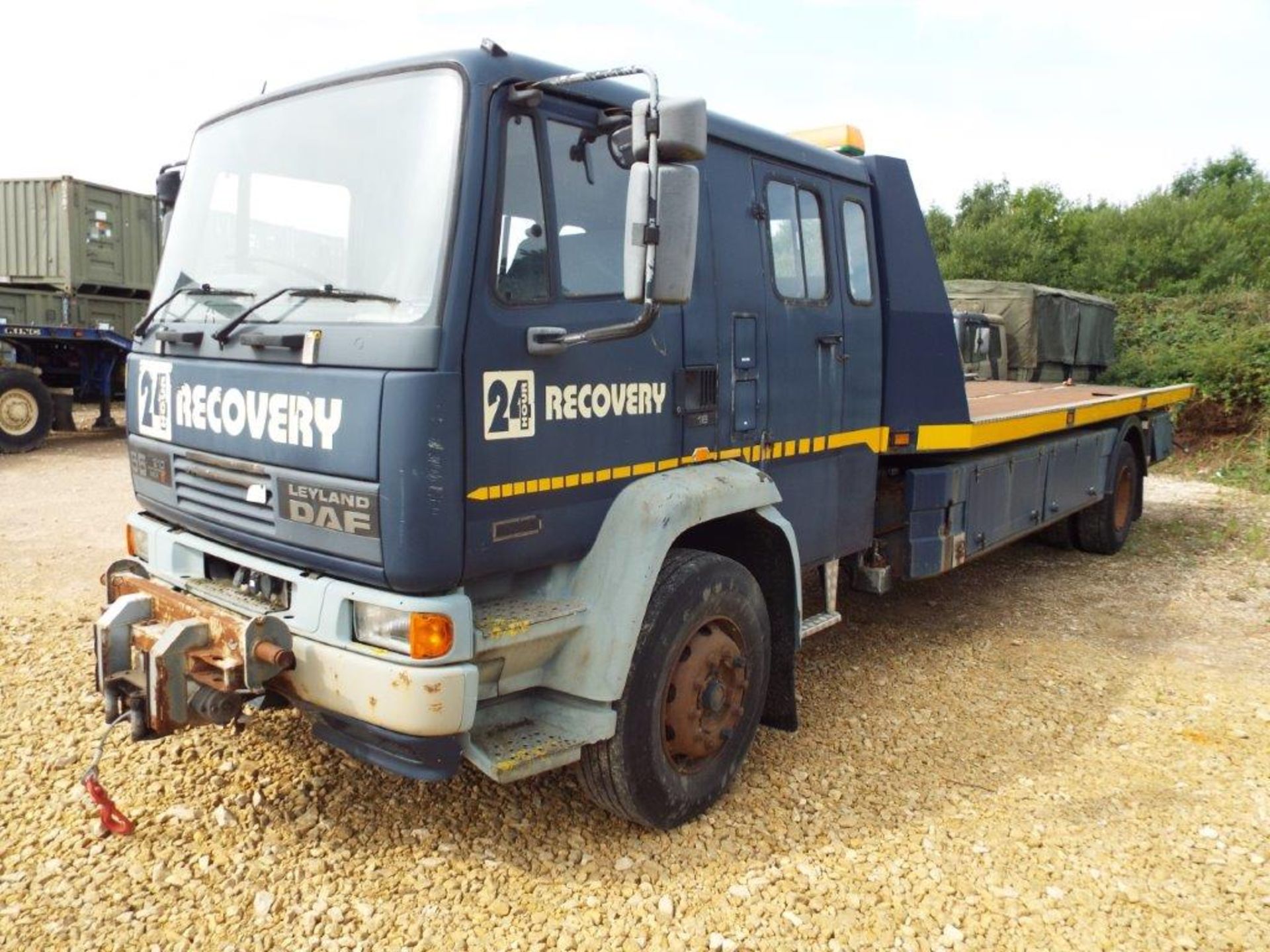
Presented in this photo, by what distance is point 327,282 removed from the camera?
2.95m

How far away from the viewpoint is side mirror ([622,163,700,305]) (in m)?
2.65

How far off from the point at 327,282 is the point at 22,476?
389 inches

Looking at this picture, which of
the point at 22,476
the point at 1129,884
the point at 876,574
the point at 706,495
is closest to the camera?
the point at 1129,884

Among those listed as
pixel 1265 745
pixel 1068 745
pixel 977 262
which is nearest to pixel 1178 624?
pixel 1265 745

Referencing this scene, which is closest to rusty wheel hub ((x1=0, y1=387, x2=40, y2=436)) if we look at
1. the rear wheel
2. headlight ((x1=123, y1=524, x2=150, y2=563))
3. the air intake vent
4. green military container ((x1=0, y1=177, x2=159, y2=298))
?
green military container ((x1=0, y1=177, x2=159, y2=298))

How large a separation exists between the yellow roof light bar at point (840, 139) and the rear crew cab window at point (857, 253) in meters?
0.33

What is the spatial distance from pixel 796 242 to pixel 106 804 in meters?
3.28

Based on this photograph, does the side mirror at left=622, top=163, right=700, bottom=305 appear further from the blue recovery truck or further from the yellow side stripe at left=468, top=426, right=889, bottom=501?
the yellow side stripe at left=468, top=426, right=889, bottom=501

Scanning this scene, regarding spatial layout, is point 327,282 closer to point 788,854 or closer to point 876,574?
point 788,854

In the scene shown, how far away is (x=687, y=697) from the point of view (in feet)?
11.0

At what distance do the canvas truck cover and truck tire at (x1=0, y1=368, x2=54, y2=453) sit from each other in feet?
45.4

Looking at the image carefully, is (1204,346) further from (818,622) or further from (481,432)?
(481,432)

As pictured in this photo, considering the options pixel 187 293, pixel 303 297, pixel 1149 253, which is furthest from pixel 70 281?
pixel 1149 253

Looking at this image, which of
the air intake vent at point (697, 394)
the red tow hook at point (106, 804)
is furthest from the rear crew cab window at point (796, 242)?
the red tow hook at point (106, 804)
